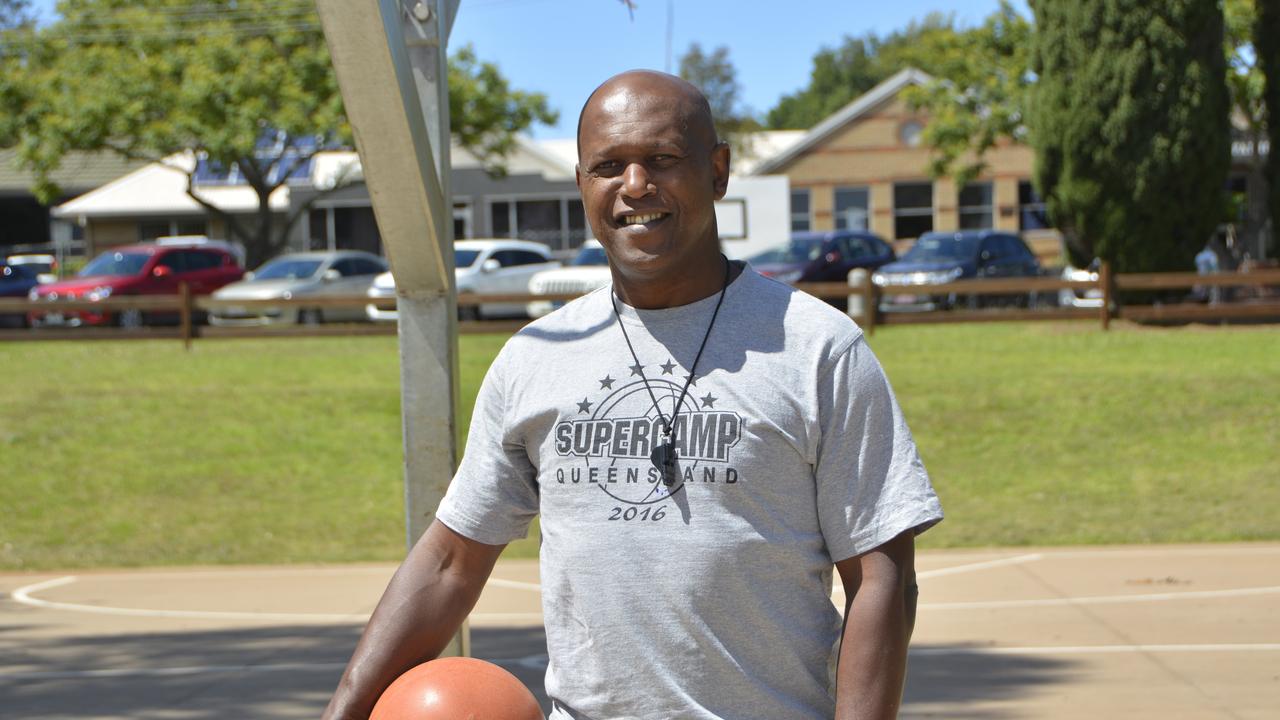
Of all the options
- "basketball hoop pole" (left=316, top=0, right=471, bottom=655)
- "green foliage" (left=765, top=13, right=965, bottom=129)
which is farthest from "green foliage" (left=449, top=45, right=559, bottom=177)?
"green foliage" (left=765, top=13, right=965, bottom=129)

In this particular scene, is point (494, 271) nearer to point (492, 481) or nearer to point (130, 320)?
point (130, 320)

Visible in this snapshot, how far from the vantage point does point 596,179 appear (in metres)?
2.63

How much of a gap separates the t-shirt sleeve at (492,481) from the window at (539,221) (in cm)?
4027

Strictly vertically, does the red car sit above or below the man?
below

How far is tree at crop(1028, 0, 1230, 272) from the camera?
63.6ft

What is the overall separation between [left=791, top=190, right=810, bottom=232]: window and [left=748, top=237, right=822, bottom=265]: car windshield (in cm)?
1724

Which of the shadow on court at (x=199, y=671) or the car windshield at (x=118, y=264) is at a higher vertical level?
the car windshield at (x=118, y=264)

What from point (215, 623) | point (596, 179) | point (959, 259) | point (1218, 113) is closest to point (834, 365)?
point (596, 179)

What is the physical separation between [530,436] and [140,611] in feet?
25.5

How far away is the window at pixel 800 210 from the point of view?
44.6m

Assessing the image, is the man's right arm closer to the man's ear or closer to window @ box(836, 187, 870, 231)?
the man's ear

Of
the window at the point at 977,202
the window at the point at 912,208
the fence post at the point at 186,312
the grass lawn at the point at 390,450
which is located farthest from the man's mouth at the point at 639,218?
the window at the point at 977,202

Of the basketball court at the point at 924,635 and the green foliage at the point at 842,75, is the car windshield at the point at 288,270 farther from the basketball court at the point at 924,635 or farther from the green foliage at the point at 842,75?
the green foliage at the point at 842,75

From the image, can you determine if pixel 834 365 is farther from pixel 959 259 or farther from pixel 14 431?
pixel 959 259
